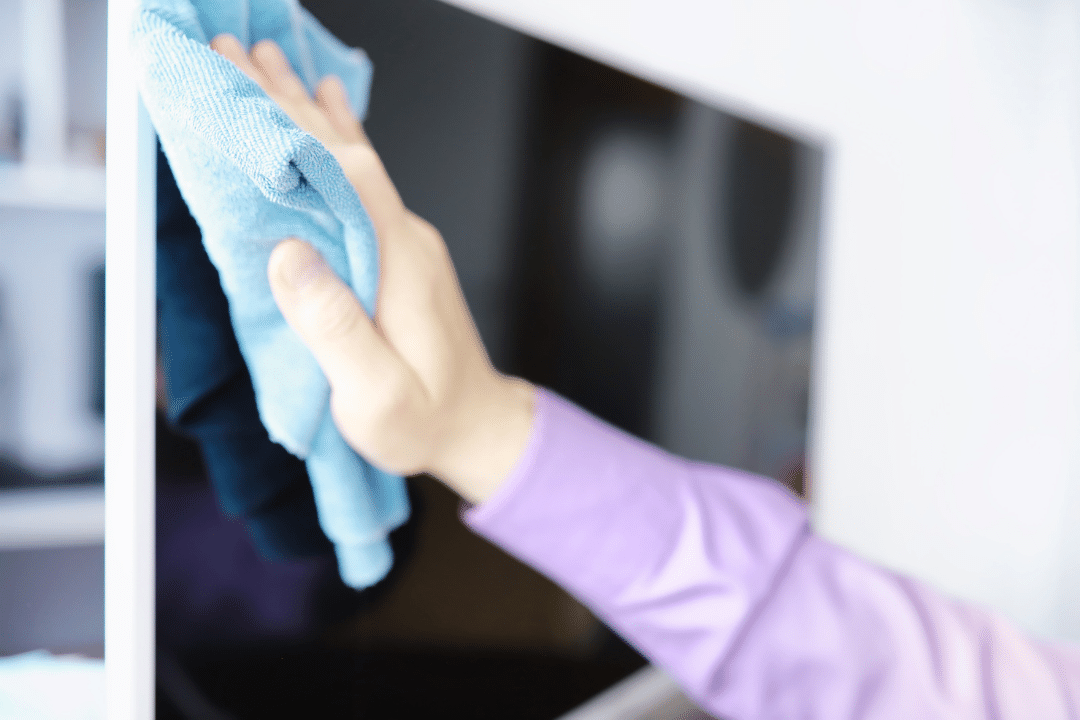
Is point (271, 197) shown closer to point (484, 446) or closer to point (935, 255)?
point (484, 446)

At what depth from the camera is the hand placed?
14.5 inches

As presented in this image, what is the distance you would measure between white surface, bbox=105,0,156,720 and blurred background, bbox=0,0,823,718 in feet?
0.06

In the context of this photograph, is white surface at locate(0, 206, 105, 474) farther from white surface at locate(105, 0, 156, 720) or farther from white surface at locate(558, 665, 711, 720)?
white surface at locate(558, 665, 711, 720)

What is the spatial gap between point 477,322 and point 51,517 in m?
0.35

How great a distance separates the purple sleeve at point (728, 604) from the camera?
0.38 meters

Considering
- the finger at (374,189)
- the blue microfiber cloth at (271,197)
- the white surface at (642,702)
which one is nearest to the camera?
the blue microfiber cloth at (271,197)

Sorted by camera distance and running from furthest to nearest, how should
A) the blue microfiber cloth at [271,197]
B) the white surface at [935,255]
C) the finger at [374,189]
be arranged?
the white surface at [935,255] < the finger at [374,189] < the blue microfiber cloth at [271,197]

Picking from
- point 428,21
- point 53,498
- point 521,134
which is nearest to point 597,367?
point 521,134

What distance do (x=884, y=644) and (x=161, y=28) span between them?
0.55 meters

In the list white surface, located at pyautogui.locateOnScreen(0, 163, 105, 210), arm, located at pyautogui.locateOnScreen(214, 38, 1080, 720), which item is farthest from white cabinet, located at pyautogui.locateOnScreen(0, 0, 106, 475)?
arm, located at pyautogui.locateOnScreen(214, 38, 1080, 720)

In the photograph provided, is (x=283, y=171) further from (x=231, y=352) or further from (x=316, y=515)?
(x=316, y=515)

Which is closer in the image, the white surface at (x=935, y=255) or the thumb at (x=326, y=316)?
the thumb at (x=326, y=316)

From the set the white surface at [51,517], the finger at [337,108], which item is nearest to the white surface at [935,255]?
the finger at [337,108]

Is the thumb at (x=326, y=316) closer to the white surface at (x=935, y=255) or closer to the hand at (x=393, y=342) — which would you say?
the hand at (x=393, y=342)
